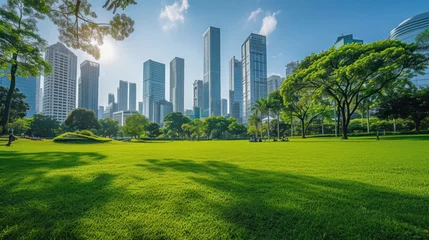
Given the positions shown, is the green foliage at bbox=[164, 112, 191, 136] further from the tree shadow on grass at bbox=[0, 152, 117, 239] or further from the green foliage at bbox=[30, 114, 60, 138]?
the tree shadow on grass at bbox=[0, 152, 117, 239]

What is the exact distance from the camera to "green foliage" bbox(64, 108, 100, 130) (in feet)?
192

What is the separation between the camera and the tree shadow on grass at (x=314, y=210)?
2.01 metres

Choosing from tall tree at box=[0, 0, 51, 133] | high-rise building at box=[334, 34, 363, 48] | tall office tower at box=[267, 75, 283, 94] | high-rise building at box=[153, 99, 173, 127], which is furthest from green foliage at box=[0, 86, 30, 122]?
tall office tower at box=[267, 75, 283, 94]

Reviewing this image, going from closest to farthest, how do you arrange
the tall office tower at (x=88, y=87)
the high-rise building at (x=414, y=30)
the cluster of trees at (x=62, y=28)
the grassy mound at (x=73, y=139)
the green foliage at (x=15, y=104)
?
the cluster of trees at (x=62, y=28), the grassy mound at (x=73, y=139), the green foliage at (x=15, y=104), the high-rise building at (x=414, y=30), the tall office tower at (x=88, y=87)

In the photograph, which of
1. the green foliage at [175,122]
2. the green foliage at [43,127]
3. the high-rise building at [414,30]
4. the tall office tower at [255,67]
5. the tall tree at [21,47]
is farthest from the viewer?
the tall office tower at [255,67]

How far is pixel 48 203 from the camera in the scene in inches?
107

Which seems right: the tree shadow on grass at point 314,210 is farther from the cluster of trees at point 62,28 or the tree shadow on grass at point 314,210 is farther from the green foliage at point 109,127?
the green foliage at point 109,127

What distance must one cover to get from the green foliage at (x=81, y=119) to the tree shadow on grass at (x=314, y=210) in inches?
2709

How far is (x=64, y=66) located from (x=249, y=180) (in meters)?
126

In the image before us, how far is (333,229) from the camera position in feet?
6.71

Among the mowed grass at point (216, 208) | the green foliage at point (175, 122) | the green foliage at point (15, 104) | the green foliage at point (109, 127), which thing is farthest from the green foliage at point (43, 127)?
the mowed grass at point (216, 208)

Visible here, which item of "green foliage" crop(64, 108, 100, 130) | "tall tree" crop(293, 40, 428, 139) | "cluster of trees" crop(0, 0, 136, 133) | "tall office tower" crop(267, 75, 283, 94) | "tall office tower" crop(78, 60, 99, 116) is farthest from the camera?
"tall office tower" crop(267, 75, 283, 94)

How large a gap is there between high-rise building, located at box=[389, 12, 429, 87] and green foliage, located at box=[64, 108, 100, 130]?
378 feet

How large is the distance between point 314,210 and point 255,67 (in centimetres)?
16832
